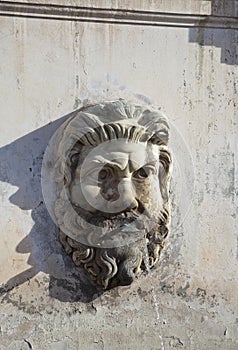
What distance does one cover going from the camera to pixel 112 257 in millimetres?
5496

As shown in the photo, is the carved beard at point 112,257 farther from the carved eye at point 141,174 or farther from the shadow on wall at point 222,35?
the shadow on wall at point 222,35

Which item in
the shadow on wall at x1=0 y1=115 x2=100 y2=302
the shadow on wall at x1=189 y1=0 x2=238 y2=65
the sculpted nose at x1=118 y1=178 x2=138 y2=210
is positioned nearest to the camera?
the sculpted nose at x1=118 y1=178 x2=138 y2=210

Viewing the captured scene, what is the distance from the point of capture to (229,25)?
19.2 ft

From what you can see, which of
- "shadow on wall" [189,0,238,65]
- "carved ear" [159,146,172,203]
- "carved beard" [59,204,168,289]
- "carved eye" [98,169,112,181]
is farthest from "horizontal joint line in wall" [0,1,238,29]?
"carved beard" [59,204,168,289]

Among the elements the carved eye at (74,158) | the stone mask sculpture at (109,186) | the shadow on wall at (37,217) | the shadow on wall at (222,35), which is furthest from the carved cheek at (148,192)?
the shadow on wall at (222,35)

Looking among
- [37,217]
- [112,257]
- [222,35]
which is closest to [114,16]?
[222,35]

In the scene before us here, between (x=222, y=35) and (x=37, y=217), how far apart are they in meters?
1.34

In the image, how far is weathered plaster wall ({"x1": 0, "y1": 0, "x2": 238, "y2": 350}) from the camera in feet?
18.2

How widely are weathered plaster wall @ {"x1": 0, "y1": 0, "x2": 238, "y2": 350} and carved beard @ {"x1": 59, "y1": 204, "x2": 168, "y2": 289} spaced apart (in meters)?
0.08

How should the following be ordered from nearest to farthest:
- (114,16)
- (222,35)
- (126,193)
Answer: (126,193) < (114,16) < (222,35)

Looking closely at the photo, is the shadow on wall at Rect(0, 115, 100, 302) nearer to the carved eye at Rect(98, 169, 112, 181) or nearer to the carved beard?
the carved beard

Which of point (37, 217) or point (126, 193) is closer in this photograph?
point (126, 193)

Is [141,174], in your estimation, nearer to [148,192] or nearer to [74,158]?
[148,192]

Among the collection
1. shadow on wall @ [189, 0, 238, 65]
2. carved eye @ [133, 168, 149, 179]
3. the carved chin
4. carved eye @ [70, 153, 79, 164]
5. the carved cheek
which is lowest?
the carved chin
